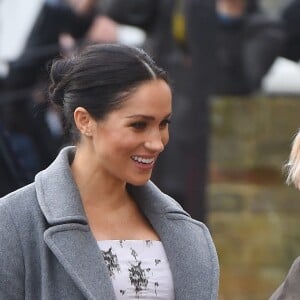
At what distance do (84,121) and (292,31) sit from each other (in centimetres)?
417

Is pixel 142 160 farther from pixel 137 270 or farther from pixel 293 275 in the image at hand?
pixel 293 275

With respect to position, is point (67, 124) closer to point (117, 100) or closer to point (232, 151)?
point (117, 100)

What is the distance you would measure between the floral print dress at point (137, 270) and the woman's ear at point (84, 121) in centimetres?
32

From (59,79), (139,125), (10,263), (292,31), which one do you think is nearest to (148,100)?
(139,125)

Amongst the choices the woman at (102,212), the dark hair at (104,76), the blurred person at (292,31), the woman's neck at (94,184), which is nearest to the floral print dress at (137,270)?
the woman at (102,212)

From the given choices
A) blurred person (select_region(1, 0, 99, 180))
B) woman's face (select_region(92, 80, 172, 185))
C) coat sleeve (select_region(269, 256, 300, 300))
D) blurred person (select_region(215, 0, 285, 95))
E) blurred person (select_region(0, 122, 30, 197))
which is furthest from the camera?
blurred person (select_region(1, 0, 99, 180))

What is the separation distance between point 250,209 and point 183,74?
0.85 m

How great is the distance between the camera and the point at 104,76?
14.7ft

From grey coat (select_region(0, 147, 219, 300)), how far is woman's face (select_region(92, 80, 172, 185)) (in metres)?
0.15

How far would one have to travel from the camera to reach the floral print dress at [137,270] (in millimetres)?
4387

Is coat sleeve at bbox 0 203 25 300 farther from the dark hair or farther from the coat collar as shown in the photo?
the dark hair

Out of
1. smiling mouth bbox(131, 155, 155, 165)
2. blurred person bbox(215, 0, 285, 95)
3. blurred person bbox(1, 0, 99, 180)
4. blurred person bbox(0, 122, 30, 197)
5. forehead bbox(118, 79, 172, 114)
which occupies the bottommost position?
blurred person bbox(1, 0, 99, 180)

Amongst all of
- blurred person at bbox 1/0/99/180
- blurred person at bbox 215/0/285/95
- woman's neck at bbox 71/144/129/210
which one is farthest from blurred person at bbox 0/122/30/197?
woman's neck at bbox 71/144/129/210

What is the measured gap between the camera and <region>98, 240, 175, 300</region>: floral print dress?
4.39m
